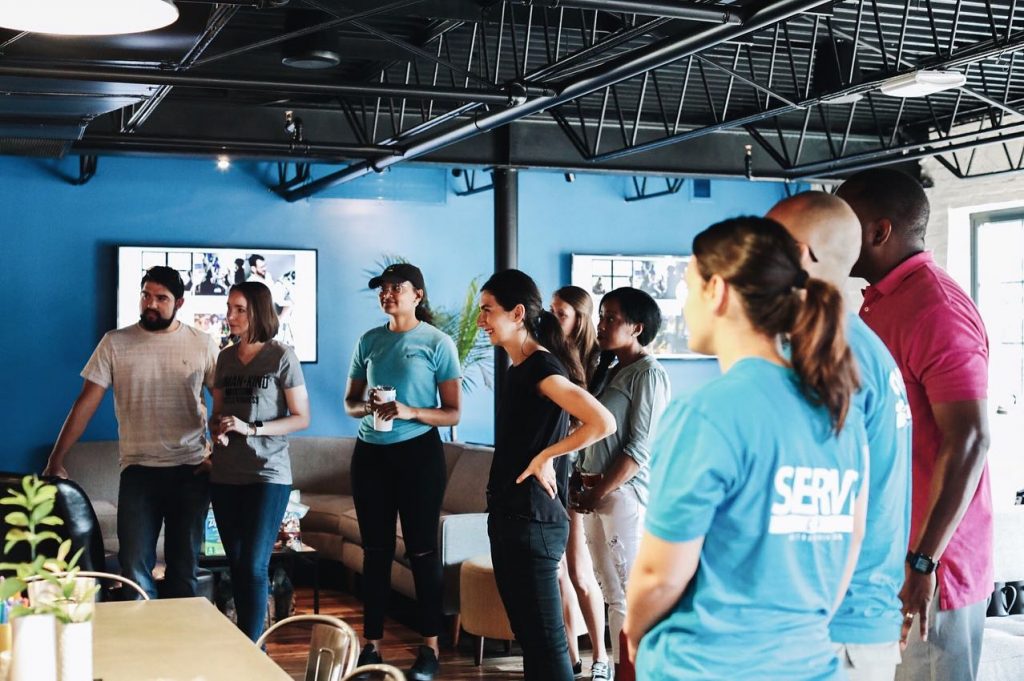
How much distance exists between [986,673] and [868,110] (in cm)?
717

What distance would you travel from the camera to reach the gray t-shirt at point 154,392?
17.4 feet

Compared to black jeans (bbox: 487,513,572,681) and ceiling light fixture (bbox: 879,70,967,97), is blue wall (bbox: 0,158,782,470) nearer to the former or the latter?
ceiling light fixture (bbox: 879,70,967,97)

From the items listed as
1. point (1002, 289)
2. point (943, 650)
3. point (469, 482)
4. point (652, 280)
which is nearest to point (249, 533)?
point (469, 482)

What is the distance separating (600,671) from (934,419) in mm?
3010

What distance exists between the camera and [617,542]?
194 inches

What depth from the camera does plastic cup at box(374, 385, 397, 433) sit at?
5.14 m

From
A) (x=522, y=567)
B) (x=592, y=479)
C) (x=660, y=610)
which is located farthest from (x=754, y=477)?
(x=592, y=479)

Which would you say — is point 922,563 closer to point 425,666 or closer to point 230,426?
point 230,426

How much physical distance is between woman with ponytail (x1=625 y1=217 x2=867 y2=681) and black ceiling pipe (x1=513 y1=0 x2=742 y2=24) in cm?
307

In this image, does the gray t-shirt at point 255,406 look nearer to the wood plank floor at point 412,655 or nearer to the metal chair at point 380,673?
the wood plank floor at point 412,655

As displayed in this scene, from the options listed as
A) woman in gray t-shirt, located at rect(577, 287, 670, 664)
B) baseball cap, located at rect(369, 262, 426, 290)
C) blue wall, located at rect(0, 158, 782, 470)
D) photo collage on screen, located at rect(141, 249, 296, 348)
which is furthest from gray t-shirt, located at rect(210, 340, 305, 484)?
blue wall, located at rect(0, 158, 782, 470)

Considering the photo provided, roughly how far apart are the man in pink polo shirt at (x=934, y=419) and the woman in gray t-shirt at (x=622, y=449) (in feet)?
7.02

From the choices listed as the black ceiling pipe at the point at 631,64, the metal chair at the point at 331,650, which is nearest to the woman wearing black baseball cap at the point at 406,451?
the black ceiling pipe at the point at 631,64

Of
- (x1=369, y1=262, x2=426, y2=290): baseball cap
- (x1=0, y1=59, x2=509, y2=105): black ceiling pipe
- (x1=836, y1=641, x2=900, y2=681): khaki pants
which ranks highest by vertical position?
(x1=0, y1=59, x2=509, y2=105): black ceiling pipe
